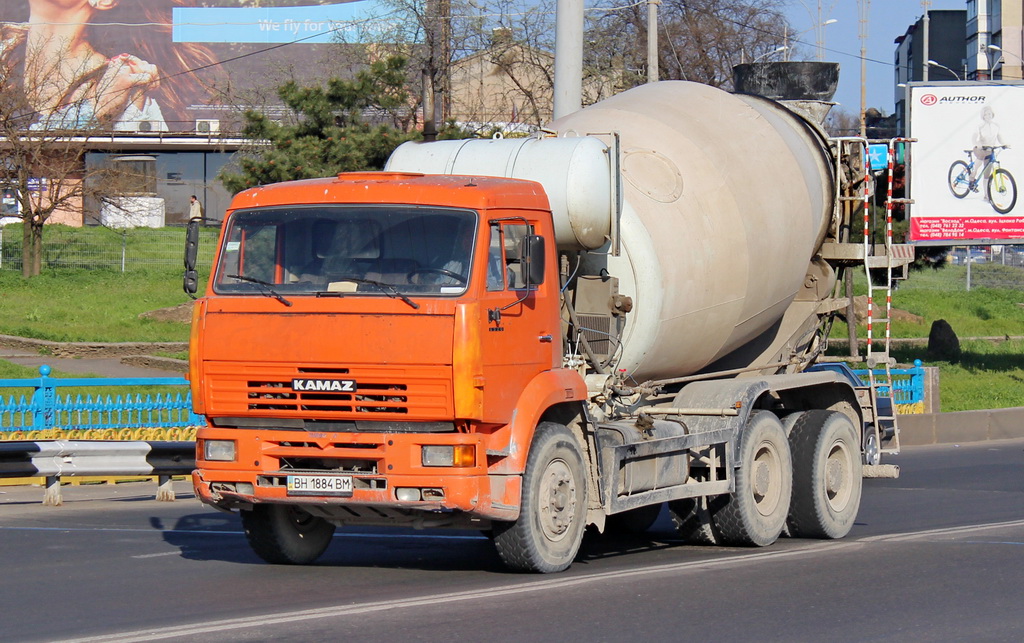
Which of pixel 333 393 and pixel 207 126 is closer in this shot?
pixel 333 393

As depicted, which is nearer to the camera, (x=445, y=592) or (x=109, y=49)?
(x=445, y=592)

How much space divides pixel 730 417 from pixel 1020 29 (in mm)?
82245

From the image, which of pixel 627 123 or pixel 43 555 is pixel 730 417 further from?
pixel 43 555

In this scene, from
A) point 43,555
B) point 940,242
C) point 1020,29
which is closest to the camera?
point 43,555

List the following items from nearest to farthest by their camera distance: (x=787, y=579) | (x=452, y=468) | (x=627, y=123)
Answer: (x=452, y=468) → (x=787, y=579) → (x=627, y=123)

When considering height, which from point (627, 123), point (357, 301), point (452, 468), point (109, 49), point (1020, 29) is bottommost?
point (452, 468)

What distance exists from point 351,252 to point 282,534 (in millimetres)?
2164

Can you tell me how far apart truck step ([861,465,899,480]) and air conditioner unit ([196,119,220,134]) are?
4889cm

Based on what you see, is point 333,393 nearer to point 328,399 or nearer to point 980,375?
point 328,399

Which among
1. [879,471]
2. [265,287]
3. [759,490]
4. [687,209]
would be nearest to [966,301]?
[879,471]

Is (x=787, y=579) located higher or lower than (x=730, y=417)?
lower

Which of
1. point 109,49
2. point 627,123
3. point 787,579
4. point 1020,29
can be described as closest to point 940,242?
point 627,123

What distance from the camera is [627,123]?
34.1ft

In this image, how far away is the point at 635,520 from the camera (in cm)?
1115
